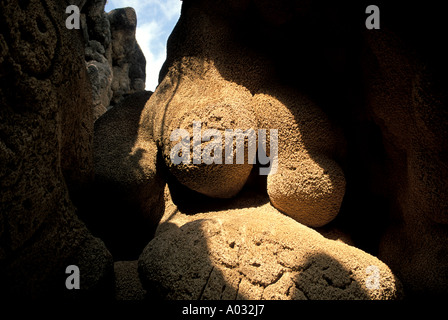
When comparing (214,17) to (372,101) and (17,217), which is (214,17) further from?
(17,217)

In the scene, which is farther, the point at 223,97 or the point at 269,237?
the point at 223,97

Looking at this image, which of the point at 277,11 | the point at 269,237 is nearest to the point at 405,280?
the point at 269,237

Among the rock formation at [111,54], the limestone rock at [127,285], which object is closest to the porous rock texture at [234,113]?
the limestone rock at [127,285]

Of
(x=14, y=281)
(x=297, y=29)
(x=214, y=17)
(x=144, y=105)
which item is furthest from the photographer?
(x=144, y=105)

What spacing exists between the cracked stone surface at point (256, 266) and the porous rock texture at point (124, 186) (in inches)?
20.7

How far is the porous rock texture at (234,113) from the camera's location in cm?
122

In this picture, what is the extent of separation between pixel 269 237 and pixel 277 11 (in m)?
1.05

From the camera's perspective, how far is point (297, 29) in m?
1.31

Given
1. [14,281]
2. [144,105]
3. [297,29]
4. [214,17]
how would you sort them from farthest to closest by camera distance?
[144,105], [214,17], [297,29], [14,281]

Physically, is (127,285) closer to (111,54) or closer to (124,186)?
(124,186)

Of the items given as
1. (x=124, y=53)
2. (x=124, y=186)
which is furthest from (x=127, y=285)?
(x=124, y=53)

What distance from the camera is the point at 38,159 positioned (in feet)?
2.55
